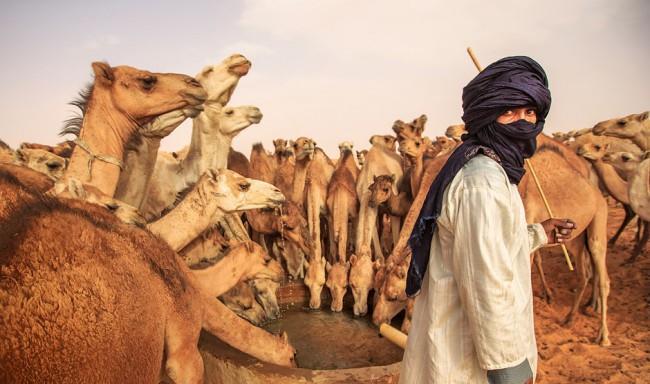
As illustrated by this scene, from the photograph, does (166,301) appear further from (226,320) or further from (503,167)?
(503,167)

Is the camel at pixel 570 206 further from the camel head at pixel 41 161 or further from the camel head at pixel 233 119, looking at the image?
the camel head at pixel 41 161

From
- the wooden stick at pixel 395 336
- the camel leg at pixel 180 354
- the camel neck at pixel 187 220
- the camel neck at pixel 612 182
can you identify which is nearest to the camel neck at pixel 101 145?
the camel neck at pixel 187 220

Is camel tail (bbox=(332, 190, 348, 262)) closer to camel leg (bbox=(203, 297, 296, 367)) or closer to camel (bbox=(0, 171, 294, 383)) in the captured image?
camel leg (bbox=(203, 297, 296, 367))

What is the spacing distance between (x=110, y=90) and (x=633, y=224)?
13.7m

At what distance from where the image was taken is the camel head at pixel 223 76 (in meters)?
6.01

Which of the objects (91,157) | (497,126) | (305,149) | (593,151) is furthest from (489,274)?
(593,151)

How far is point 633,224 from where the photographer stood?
38.7 ft

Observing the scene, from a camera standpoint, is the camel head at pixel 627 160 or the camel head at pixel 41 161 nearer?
the camel head at pixel 41 161

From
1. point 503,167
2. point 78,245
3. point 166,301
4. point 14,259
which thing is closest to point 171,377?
point 166,301

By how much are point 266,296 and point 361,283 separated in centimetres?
137

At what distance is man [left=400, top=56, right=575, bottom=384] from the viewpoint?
1.49 m

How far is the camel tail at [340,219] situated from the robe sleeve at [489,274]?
20.3 feet

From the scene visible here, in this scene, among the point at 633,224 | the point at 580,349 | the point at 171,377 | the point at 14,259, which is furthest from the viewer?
the point at 633,224

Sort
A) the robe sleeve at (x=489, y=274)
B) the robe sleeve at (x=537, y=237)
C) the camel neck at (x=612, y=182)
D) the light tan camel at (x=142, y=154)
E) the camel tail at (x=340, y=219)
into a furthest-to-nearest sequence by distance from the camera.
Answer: the camel neck at (x=612, y=182)
the camel tail at (x=340, y=219)
the light tan camel at (x=142, y=154)
the robe sleeve at (x=537, y=237)
the robe sleeve at (x=489, y=274)
